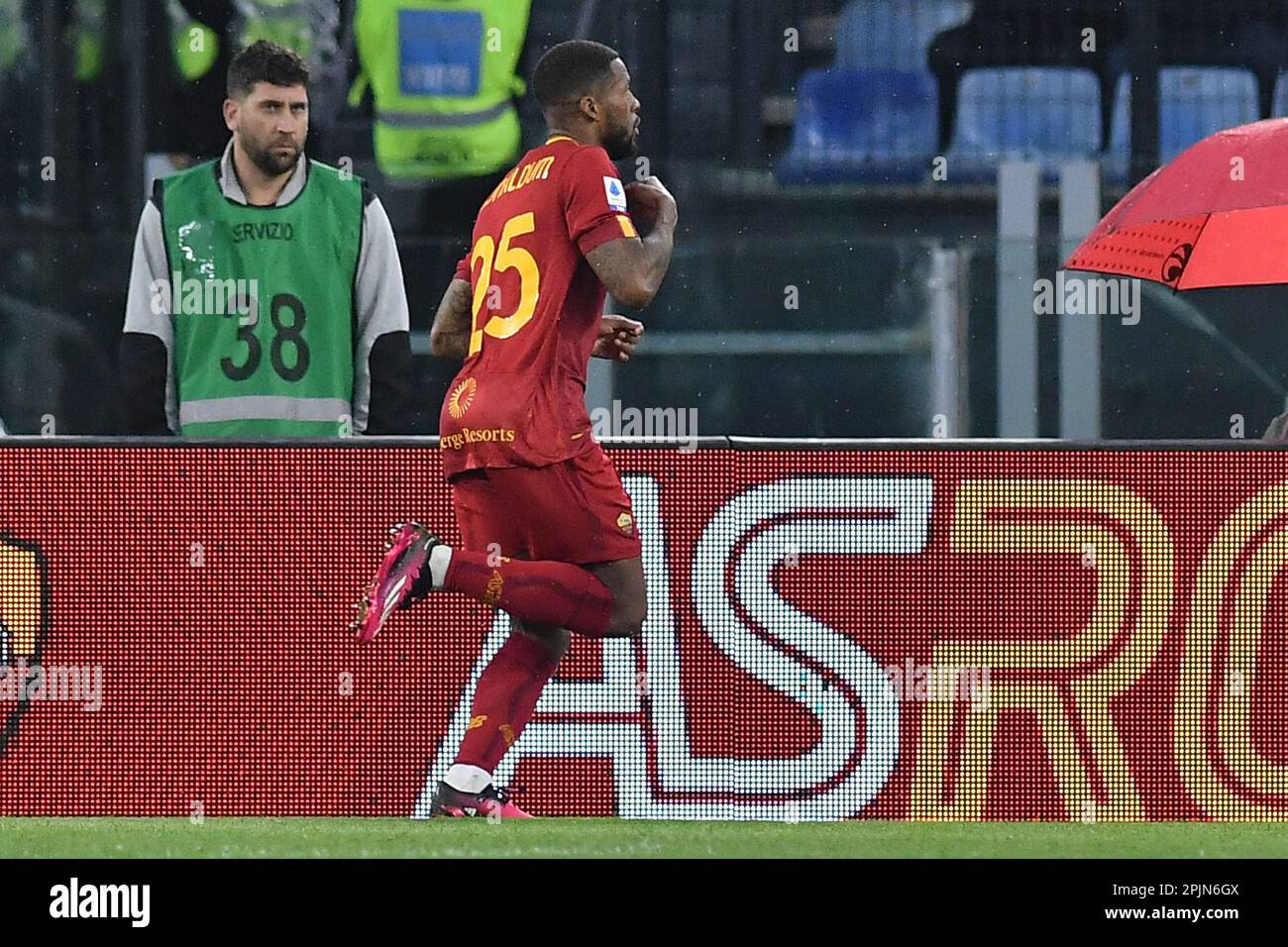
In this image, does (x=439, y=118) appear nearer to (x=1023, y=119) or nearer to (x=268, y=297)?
(x=268, y=297)

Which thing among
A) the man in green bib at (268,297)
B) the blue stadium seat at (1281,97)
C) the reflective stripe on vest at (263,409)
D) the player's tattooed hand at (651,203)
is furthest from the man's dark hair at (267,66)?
the blue stadium seat at (1281,97)

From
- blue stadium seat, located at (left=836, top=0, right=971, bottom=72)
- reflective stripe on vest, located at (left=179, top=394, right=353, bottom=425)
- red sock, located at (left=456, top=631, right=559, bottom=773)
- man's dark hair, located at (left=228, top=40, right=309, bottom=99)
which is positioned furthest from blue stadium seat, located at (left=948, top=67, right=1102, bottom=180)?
red sock, located at (left=456, top=631, right=559, bottom=773)

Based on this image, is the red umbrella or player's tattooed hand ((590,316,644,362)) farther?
the red umbrella

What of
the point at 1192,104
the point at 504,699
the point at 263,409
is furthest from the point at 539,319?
the point at 1192,104

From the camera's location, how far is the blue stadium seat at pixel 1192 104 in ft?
34.7

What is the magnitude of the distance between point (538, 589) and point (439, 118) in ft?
16.9

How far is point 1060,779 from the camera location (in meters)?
6.33

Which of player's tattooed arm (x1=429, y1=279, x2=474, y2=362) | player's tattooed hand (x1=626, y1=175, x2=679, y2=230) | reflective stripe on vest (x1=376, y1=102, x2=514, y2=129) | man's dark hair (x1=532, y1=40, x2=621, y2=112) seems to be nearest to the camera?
player's tattooed hand (x1=626, y1=175, x2=679, y2=230)

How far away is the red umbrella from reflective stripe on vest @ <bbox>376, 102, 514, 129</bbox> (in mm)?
3513

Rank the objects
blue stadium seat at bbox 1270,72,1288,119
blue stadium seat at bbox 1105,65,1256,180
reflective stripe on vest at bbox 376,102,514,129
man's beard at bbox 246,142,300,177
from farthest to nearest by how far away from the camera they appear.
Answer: blue stadium seat at bbox 1270,72,1288,119 < blue stadium seat at bbox 1105,65,1256,180 < reflective stripe on vest at bbox 376,102,514,129 < man's beard at bbox 246,142,300,177

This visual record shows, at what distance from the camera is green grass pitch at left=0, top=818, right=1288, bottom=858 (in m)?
5.46

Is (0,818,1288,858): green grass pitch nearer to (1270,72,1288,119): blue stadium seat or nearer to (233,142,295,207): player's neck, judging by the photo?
(233,142,295,207): player's neck
